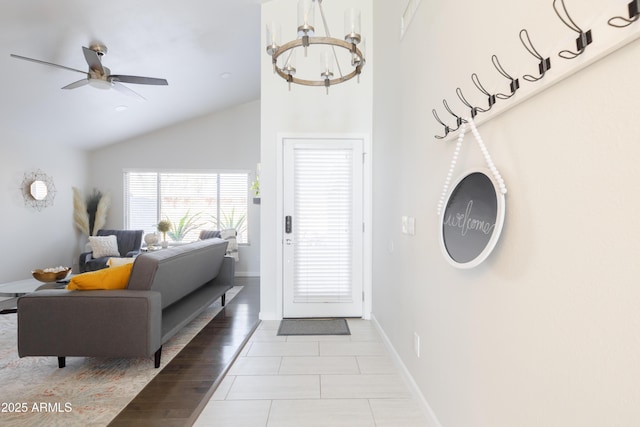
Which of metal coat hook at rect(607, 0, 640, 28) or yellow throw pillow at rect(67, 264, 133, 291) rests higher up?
metal coat hook at rect(607, 0, 640, 28)

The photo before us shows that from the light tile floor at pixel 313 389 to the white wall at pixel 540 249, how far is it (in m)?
0.33

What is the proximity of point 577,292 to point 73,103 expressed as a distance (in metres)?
6.30

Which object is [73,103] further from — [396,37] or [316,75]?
[396,37]

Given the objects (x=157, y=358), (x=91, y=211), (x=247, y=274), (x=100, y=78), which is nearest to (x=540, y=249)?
(x=157, y=358)

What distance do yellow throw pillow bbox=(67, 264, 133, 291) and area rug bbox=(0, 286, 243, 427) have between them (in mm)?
664

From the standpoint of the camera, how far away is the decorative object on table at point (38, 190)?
5.34 metres

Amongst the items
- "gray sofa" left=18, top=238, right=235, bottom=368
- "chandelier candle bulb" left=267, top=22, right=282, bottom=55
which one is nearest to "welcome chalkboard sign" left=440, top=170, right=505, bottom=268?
"chandelier candle bulb" left=267, top=22, right=282, bottom=55

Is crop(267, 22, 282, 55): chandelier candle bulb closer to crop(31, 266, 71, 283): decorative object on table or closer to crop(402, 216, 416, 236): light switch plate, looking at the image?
crop(402, 216, 416, 236): light switch plate

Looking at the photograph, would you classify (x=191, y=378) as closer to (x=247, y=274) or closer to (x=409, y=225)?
(x=409, y=225)

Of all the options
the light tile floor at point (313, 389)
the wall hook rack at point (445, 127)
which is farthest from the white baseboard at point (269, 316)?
the wall hook rack at point (445, 127)

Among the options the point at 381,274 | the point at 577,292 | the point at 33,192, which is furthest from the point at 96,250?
the point at 577,292

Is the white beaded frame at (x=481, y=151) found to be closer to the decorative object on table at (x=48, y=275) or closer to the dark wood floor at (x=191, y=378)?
the dark wood floor at (x=191, y=378)

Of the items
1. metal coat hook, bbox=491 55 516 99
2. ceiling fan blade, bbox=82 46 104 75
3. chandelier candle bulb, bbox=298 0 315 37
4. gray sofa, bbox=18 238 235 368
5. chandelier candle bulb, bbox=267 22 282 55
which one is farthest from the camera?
ceiling fan blade, bbox=82 46 104 75

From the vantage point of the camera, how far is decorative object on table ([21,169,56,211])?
5.34 metres
